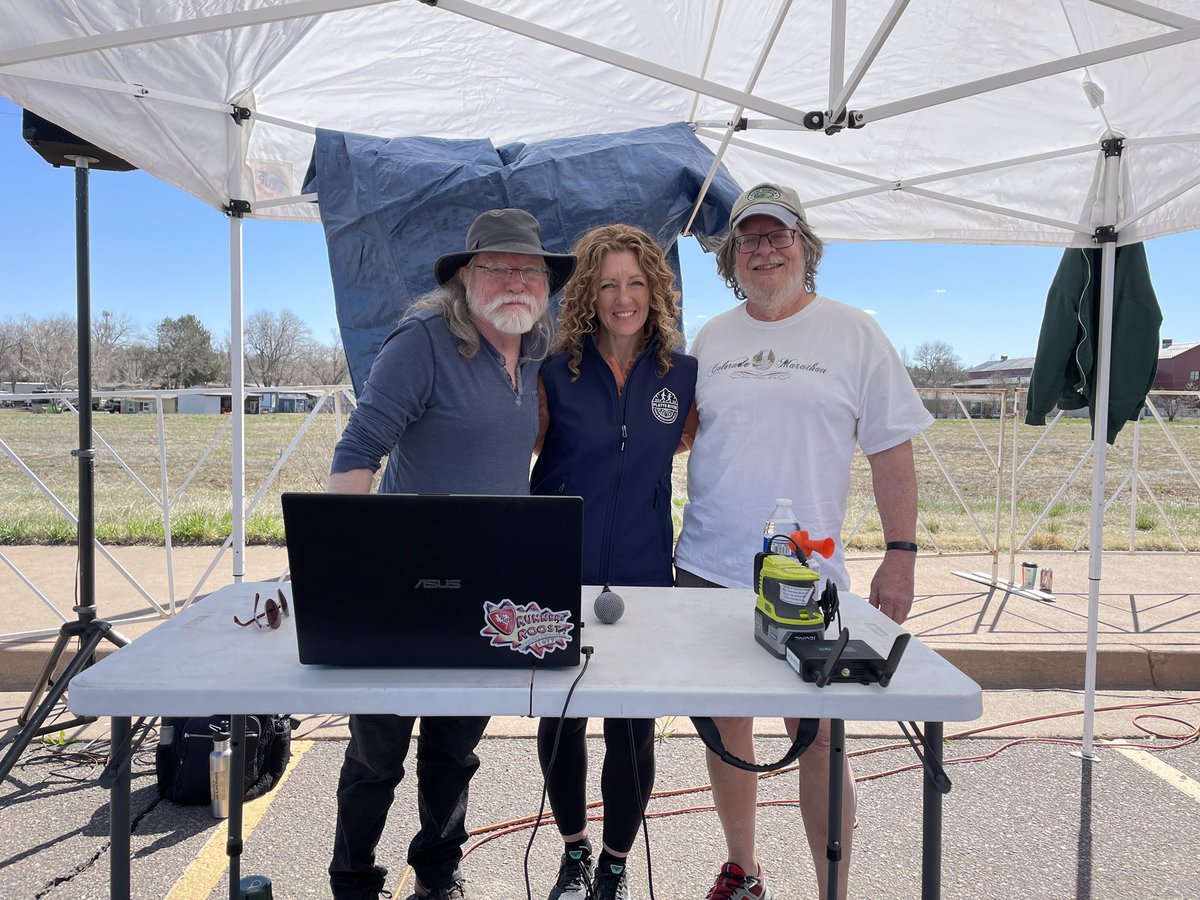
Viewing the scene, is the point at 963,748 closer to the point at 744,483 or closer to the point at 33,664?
the point at 744,483

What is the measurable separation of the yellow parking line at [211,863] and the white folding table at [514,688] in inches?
38.1

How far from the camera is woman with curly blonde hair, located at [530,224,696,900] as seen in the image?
6.81ft

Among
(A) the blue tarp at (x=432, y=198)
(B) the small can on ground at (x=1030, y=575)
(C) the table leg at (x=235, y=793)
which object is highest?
(A) the blue tarp at (x=432, y=198)

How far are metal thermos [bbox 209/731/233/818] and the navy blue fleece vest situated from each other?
1.55m

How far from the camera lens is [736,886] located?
6.94 ft

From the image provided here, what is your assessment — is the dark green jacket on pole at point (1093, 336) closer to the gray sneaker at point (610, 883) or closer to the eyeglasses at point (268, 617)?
the gray sneaker at point (610, 883)

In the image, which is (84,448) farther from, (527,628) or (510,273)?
(527,628)

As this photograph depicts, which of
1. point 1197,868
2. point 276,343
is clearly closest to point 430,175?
point 1197,868

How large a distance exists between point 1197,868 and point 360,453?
9.83 ft

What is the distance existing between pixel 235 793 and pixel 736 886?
1.41 metres

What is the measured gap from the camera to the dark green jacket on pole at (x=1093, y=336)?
312cm

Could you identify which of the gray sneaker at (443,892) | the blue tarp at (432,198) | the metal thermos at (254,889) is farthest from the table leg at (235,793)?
the blue tarp at (432,198)

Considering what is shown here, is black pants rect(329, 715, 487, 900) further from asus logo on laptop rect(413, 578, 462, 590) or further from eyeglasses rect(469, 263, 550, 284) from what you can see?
eyeglasses rect(469, 263, 550, 284)

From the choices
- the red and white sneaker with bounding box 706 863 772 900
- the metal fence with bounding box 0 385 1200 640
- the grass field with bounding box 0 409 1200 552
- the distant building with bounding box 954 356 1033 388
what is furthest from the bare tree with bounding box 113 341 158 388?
the distant building with bounding box 954 356 1033 388
